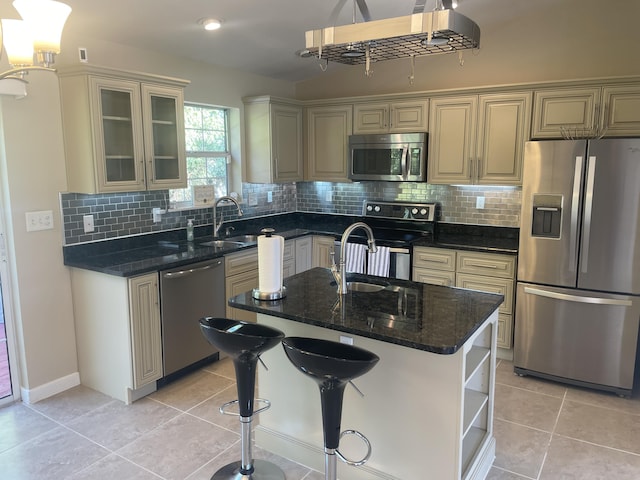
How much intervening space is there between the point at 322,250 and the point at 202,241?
123cm

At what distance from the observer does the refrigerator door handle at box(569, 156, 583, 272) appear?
3344mm

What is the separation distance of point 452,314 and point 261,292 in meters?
0.97

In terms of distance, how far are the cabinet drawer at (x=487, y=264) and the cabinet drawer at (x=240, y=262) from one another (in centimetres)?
175

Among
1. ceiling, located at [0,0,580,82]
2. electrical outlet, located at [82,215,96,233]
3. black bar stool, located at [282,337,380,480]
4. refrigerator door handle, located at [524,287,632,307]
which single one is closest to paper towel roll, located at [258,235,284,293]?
black bar stool, located at [282,337,380,480]

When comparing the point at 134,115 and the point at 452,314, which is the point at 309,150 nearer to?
the point at 134,115

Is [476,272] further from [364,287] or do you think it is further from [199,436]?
[199,436]

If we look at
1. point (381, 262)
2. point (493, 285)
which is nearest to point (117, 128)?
point (381, 262)

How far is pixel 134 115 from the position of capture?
11.2ft

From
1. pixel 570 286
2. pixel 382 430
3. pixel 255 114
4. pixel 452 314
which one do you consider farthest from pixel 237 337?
pixel 255 114

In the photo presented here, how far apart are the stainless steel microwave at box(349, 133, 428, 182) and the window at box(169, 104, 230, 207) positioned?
4.15 feet

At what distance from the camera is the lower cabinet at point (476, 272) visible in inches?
153

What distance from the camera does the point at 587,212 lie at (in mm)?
3348

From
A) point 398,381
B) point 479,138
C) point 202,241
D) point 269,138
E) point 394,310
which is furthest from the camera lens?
point 269,138

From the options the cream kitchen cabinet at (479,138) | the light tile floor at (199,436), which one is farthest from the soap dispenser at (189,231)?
the cream kitchen cabinet at (479,138)
